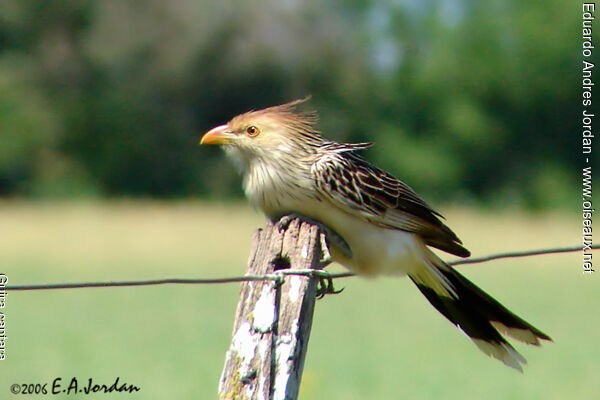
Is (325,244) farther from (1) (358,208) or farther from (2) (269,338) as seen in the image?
(1) (358,208)

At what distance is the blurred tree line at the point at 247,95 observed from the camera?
3700cm

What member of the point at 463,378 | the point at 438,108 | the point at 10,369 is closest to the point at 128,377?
the point at 10,369

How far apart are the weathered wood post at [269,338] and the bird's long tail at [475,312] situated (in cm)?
142

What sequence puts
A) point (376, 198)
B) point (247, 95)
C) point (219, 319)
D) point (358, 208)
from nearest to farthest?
point (358, 208), point (376, 198), point (219, 319), point (247, 95)

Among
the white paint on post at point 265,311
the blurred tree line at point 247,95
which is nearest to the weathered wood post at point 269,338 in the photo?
the white paint on post at point 265,311

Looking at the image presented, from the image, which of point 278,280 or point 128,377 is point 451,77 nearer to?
point 128,377

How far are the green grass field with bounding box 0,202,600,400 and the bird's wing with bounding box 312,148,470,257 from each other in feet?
1.15

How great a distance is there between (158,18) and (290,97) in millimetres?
6563

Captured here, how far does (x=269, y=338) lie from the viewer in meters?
3.16

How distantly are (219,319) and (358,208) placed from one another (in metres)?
10.8

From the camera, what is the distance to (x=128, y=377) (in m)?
10.4

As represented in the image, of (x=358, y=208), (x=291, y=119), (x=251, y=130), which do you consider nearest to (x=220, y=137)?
(x=251, y=130)

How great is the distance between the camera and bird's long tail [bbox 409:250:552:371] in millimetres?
4395

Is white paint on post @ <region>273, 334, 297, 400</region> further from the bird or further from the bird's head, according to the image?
the bird's head
